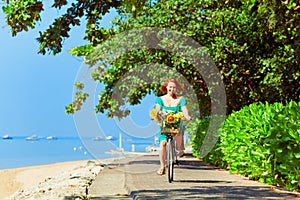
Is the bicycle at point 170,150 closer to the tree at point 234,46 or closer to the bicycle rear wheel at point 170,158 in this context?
the bicycle rear wheel at point 170,158

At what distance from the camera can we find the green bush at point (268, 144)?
730 centimetres

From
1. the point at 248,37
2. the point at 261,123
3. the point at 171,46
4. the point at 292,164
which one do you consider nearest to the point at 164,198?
the point at 292,164

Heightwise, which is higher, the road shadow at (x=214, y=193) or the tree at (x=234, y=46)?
the tree at (x=234, y=46)

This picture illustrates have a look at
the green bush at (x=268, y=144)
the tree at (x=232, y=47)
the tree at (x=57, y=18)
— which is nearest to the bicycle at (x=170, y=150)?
the green bush at (x=268, y=144)

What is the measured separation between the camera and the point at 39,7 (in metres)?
5.46

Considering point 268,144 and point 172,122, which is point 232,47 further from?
point 268,144

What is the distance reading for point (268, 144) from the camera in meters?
7.88

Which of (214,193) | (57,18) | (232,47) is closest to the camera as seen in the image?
(57,18)

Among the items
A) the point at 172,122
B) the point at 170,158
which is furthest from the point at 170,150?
the point at 172,122

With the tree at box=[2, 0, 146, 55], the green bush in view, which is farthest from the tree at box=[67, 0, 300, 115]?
the tree at box=[2, 0, 146, 55]

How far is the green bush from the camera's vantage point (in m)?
7.30

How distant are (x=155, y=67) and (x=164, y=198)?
10833 millimetres

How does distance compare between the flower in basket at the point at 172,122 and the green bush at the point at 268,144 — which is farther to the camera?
the flower in basket at the point at 172,122

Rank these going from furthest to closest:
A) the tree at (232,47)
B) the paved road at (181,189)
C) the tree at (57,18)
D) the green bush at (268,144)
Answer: the tree at (232,47), the green bush at (268,144), the paved road at (181,189), the tree at (57,18)
